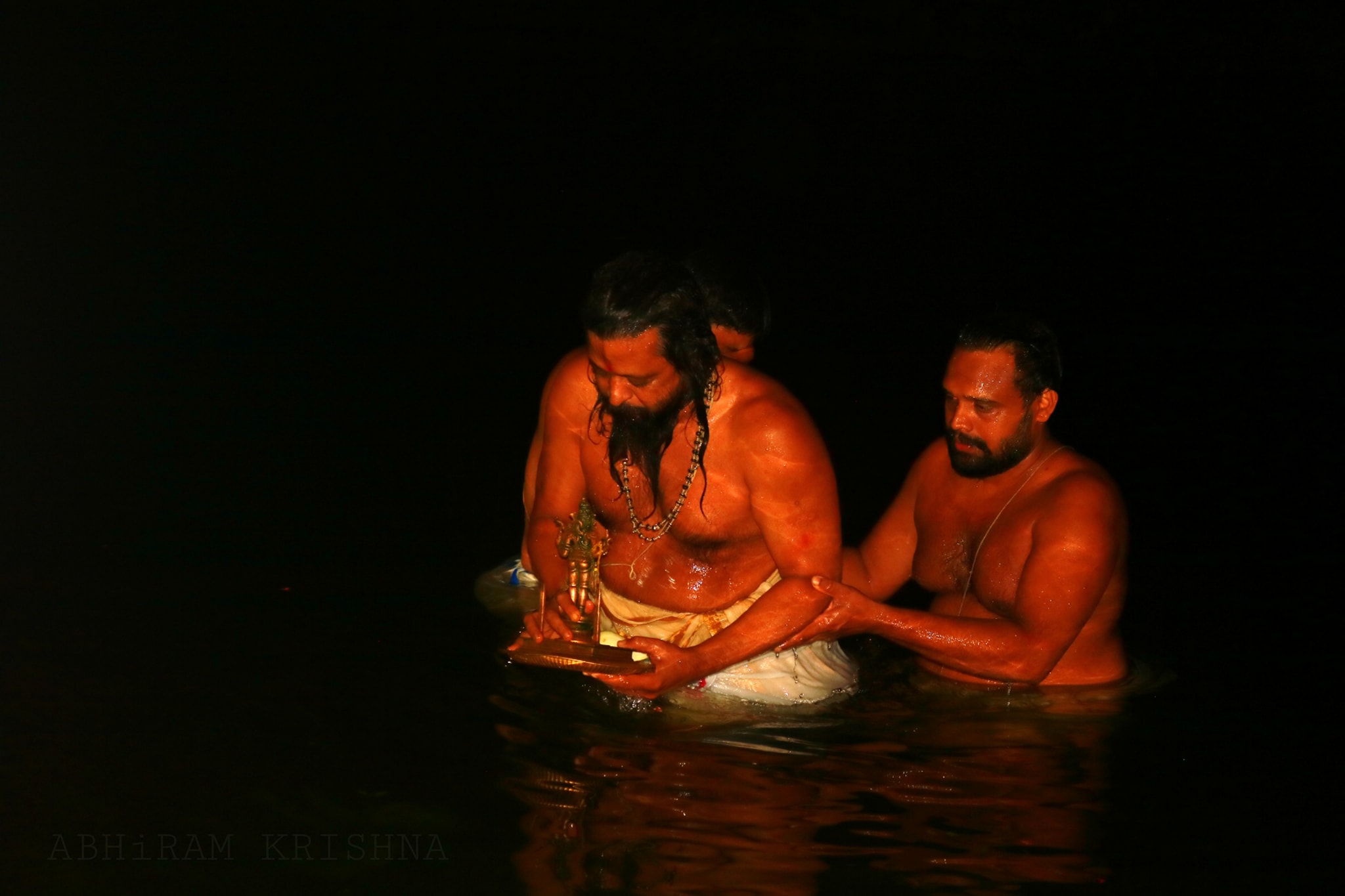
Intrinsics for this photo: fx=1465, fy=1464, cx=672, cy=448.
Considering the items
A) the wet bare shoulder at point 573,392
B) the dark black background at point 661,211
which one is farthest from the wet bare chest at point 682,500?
the dark black background at point 661,211

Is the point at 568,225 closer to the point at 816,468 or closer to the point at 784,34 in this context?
the point at 784,34

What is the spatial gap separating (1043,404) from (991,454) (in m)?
0.23

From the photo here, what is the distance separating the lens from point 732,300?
5051 millimetres

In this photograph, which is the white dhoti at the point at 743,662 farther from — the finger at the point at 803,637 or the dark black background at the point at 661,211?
the dark black background at the point at 661,211

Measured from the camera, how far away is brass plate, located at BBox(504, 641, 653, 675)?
3.99 metres

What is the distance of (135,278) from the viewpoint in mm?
12641

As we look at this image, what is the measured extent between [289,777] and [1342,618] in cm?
440

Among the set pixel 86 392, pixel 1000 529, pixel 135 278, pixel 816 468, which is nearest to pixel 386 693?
pixel 816 468

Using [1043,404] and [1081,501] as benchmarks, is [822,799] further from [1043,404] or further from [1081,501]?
[1043,404]

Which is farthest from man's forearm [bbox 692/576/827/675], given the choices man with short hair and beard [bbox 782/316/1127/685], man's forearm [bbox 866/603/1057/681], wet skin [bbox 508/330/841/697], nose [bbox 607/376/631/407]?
nose [bbox 607/376/631/407]

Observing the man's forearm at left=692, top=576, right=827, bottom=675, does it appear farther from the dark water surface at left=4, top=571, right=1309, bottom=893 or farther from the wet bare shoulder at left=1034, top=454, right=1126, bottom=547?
the wet bare shoulder at left=1034, top=454, right=1126, bottom=547

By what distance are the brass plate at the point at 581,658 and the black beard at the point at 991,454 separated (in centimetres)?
133

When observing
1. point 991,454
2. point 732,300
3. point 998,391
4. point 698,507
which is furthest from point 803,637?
point 732,300

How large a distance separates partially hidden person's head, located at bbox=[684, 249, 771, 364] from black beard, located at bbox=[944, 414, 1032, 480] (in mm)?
811
